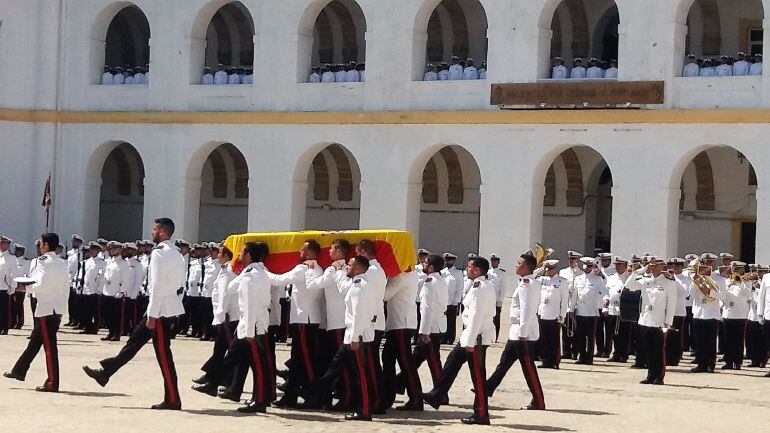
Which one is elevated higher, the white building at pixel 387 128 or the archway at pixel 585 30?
the archway at pixel 585 30

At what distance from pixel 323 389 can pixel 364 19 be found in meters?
21.4

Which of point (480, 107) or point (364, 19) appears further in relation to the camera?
point (364, 19)

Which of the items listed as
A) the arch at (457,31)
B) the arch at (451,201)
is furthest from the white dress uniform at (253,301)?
the arch at (451,201)

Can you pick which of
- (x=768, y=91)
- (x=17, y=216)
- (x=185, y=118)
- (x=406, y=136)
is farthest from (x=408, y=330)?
(x=17, y=216)

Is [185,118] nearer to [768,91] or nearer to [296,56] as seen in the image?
[296,56]

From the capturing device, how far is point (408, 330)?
15.6 meters

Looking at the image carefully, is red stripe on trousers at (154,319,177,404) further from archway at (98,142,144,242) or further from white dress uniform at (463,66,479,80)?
archway at (98,142,144,242)

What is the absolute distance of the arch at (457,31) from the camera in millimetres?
33875

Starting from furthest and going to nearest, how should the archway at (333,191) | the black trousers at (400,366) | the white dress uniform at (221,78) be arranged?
the archway at (333,191)
the white dress uniform at (221,78)
the black trousers at (400,366)

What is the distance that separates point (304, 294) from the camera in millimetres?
15594

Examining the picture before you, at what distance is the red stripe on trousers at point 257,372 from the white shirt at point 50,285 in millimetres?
2429

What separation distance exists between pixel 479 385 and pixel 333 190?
23.0 m

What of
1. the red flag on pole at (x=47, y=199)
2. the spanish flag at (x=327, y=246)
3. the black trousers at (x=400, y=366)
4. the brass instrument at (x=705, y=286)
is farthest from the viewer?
the red flag on pole at (x=47, y=199)

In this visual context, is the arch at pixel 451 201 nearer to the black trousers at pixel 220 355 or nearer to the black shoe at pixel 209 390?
the black trousers at pixel 220 355
